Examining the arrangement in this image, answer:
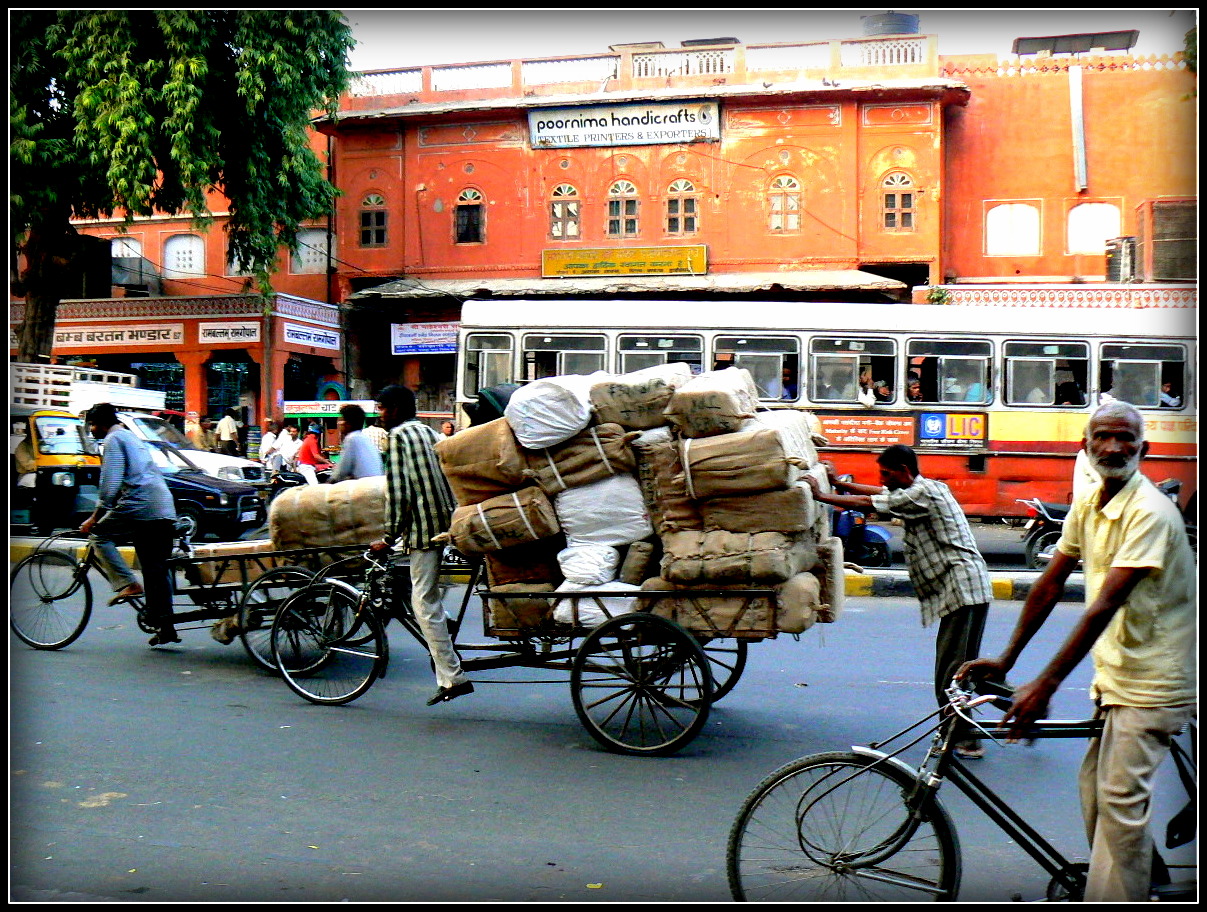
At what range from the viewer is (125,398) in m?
16.6

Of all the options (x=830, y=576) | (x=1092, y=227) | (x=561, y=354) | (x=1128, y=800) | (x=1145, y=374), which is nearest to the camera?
(x=1128, y=800)

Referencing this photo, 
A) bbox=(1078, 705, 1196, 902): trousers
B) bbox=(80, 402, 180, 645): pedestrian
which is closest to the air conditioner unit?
bbox=(80, 402, 180, 645): pedestrian

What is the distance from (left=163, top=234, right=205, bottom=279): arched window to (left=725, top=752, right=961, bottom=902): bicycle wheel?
2529cm

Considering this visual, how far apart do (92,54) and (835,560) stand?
657 inches

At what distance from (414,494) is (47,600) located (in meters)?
3.18

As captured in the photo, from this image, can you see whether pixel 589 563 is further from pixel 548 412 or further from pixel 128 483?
pixel 128 483

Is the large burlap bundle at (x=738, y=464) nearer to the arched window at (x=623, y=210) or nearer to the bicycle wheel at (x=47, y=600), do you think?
the bicycle wheel at (x=47, y=600)

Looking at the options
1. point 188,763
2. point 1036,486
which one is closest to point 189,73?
point 1036,486

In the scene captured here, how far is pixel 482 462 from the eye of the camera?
5.36 meters

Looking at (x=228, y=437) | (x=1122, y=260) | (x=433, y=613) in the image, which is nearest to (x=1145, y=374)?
(x=1122, y=260)

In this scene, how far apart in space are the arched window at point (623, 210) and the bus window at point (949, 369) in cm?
1117

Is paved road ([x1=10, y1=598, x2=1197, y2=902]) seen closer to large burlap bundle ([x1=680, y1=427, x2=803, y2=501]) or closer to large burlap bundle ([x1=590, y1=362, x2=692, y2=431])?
large burlap bundle ([x1=680, y1=427, x2=803, y2=501])

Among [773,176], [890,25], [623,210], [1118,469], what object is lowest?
[1118,469]

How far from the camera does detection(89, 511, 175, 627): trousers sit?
7.00 metres
